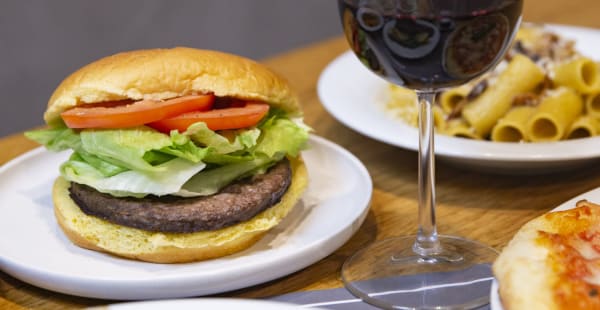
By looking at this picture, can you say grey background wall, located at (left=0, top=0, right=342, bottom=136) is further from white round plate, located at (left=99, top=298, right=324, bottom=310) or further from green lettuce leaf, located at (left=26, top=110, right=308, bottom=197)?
white round plate, located at (left=99, top=298, right=324, bottom=310)

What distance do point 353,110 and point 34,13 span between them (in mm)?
3069

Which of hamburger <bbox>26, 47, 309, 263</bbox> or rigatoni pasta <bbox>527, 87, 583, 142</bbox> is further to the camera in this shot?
rigatoni pasta <bbox>527, 87, 583, 142</bbox>

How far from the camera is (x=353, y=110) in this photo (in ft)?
6.08

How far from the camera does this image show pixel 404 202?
1.60 m

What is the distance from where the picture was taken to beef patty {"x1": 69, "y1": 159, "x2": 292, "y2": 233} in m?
1.29

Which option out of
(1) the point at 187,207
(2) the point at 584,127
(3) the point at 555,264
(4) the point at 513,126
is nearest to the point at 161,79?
(1) the point at 187,207

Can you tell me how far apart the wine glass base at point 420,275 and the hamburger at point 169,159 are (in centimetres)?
18

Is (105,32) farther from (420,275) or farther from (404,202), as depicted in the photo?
(420,275)

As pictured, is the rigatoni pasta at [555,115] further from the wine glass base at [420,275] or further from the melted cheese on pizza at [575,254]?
the melted cheese on pizza at [575,254]

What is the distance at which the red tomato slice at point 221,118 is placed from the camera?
135 centimetres

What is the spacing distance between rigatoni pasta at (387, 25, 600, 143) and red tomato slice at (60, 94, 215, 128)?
2.22 ft

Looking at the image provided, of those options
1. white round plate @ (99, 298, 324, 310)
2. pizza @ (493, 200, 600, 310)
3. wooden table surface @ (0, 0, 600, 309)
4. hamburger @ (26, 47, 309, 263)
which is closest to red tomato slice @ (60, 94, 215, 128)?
hamburger @ (26, 47, 309, 263)

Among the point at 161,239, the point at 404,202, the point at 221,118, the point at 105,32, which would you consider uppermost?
the point at 221,118

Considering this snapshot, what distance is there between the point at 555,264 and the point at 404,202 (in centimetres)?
63
